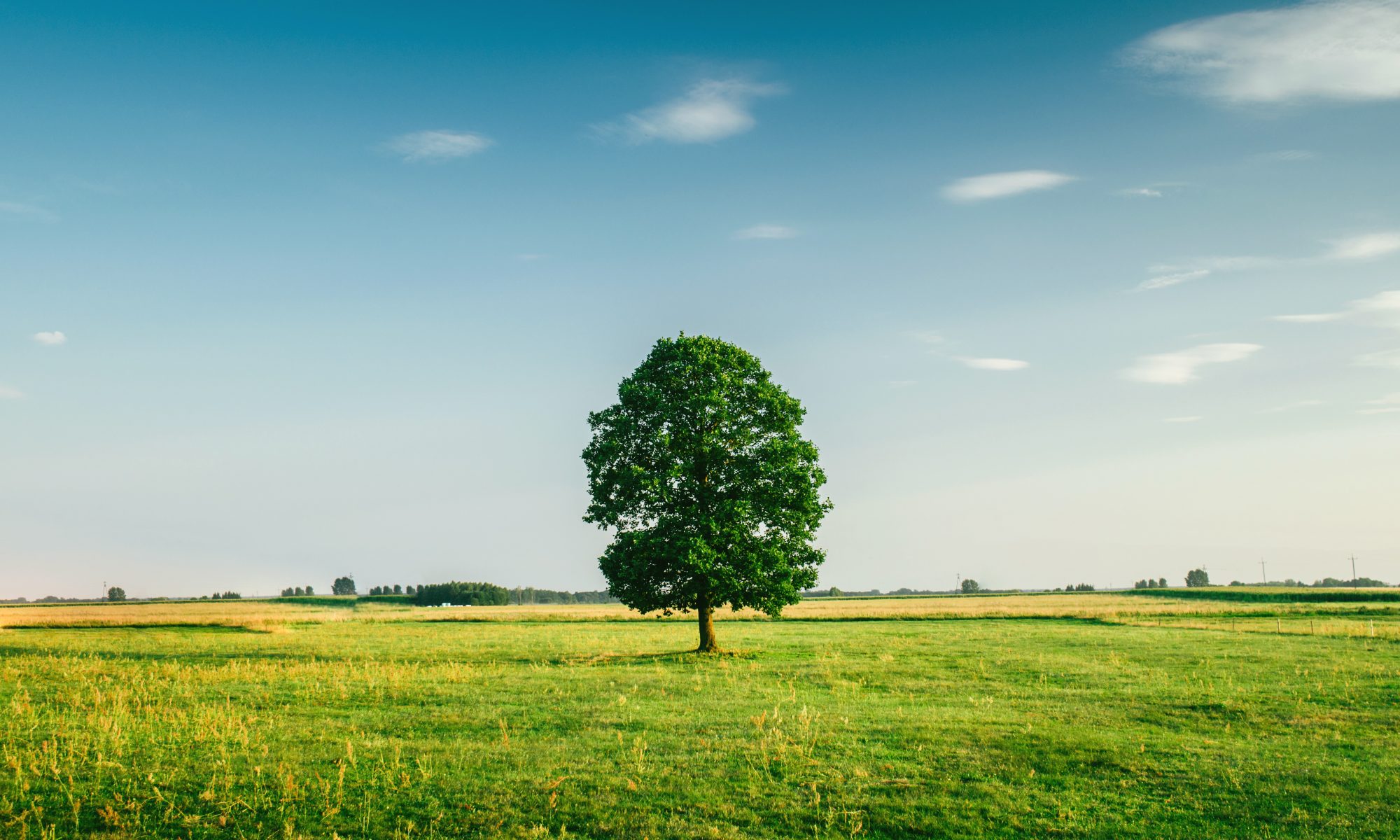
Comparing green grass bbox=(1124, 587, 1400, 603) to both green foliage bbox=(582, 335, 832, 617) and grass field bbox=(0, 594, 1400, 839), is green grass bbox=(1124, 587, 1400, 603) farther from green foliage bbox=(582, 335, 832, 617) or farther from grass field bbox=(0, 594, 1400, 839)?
green foliage bbox=(582, 335, 832, 617)

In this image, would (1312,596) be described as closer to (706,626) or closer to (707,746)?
(706,626)

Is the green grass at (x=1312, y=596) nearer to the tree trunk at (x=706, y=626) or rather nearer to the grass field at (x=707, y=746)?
the grass field at (x=707, y=746)

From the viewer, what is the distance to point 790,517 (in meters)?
44.3

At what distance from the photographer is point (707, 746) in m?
20.4

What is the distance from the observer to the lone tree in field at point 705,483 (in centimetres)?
4244

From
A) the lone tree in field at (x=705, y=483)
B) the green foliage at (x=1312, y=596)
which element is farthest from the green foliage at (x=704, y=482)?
the green foliage at (x=1312, y=596)

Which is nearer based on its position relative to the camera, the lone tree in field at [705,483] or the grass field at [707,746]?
the grass field at [707,746]

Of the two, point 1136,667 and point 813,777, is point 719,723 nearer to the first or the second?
point 813,777

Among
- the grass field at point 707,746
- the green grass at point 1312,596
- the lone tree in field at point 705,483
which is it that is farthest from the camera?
the green grass at point 1312,596

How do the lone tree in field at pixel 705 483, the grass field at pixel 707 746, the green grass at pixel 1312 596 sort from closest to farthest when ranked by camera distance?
the grass field at pixel 707 746 → the lone tree in field at pixel 705 483 → the green grass at pixel 1312 596

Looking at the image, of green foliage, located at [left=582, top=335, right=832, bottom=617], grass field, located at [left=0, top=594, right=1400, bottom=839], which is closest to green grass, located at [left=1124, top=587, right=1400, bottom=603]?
grass field, located at [left=0, top=594, right=1400, bottom=839]

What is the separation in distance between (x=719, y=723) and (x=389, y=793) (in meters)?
9.72

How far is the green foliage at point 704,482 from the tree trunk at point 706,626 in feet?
0.39

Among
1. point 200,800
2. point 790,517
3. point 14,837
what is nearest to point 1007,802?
point 200,800
